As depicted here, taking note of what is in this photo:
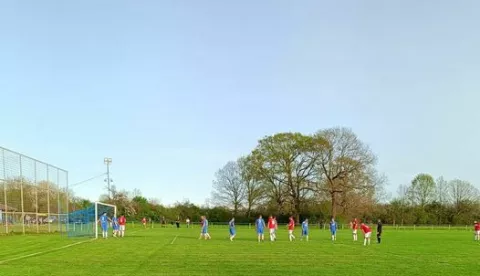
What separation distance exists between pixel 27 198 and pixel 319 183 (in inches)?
1824

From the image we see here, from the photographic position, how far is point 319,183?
253 feet

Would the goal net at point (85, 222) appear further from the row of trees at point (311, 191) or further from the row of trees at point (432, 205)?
the row of trees at point (432, 205)

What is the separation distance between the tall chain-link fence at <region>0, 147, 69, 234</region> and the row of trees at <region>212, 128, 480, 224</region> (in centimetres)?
3715

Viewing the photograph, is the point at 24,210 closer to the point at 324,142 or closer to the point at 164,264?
the point at 164,264

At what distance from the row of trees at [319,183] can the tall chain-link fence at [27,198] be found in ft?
122

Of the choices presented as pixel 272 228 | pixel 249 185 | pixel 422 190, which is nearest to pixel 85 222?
pixel 272 228

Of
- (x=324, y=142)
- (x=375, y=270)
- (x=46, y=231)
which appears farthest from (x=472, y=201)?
(x=375, y=270)

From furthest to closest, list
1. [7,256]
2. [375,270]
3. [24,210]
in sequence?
[24,210], [7,256], [375,270]

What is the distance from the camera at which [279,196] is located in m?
81.0

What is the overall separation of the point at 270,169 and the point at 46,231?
42.2 m

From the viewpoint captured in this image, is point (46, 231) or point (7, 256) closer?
point (7, 256)

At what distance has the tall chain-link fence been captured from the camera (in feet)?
125

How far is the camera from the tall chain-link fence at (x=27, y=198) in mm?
38250

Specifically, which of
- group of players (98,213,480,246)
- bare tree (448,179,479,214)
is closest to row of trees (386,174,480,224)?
bare tree (448,179,479,214)
